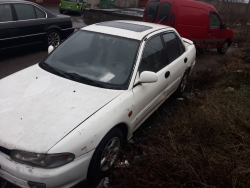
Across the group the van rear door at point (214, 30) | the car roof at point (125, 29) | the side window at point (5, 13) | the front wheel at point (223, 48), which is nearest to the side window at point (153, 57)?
the car roof at point (125, 29)

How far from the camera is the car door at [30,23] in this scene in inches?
250

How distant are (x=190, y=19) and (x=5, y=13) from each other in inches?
220

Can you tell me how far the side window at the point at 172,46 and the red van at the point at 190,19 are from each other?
278 cm

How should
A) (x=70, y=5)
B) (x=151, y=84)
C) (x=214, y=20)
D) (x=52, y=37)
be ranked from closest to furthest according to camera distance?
(x=151, y=84), (x=52, y=37), (x=214, y=20), (x=70, y=5)

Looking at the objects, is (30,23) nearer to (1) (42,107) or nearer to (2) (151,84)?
(2) (151,84)

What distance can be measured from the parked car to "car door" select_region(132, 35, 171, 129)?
0.5 inches

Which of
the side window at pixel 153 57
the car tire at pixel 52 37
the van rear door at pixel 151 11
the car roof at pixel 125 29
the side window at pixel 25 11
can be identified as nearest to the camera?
the side window at pixel 153 57

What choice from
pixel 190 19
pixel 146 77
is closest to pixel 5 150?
pixel 146 77

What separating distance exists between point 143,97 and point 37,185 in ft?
5.59

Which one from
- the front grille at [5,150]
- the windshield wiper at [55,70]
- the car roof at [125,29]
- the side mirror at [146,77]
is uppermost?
the car roof at [125,29]

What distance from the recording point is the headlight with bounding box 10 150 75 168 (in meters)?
2.14

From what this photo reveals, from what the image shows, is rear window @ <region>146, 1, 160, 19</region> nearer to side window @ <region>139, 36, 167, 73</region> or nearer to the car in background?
side window @ <region>139, 36, 167, 73</region>

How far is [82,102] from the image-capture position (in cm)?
268

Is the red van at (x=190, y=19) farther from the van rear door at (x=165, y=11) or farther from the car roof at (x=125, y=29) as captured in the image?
the car roof at (x=125, y=29)
